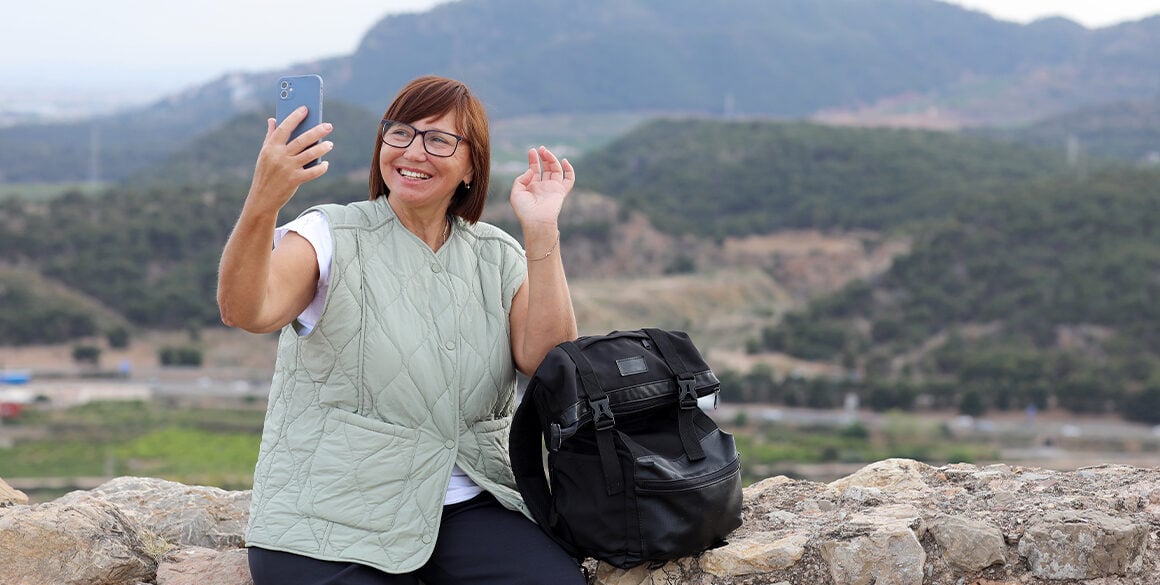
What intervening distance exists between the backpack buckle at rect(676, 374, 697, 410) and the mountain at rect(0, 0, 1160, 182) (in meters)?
132

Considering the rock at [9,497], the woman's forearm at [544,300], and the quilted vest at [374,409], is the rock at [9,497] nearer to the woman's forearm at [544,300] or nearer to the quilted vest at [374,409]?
the quilted vest at [374,409]

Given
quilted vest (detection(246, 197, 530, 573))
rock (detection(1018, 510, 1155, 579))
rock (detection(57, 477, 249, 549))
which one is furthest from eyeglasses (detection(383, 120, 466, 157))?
rock (detection(1018, 510, 1155, 579))

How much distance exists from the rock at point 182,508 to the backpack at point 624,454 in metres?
1.17

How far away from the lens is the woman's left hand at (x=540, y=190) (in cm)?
283

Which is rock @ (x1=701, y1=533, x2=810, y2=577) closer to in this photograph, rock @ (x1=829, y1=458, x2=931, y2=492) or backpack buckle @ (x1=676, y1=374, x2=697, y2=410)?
backpack buckle @ (x1=676, y1=374, x2=697, y2=410)

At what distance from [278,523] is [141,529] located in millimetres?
809

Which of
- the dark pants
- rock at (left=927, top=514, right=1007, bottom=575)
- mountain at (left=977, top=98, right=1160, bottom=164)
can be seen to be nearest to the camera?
the dark pants

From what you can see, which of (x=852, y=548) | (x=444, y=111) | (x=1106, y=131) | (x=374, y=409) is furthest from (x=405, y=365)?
(x=1106, y=131)

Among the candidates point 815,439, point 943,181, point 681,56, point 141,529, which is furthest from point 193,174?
point 681,56

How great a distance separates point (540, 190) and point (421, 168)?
0.31 meters

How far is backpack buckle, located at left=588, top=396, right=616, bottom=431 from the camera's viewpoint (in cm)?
265

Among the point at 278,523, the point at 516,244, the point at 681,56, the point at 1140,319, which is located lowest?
the point at 1140,319

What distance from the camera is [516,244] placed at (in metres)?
3.01

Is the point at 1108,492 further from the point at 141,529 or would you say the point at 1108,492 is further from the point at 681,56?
the point at 681,56
